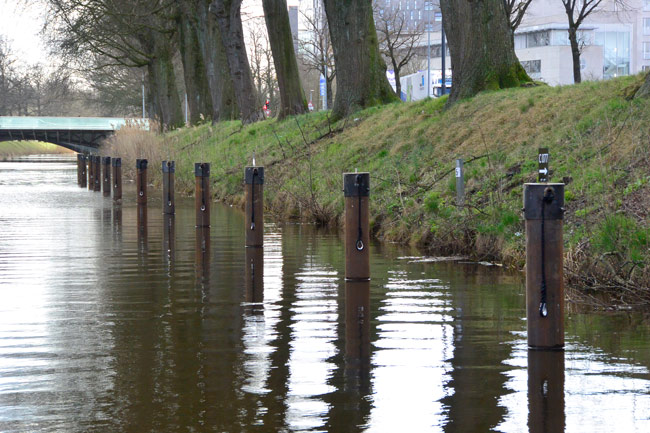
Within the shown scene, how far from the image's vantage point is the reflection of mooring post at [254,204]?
14877mm

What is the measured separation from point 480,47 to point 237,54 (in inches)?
711

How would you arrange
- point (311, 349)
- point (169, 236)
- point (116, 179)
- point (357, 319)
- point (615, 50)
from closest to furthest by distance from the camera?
1. point (311, 349)
2. point (357, 319)
3. point (169, 236)
4. point (116, 179)
5. point (615, 50)

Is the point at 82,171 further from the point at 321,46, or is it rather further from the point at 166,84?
the point at 321,46

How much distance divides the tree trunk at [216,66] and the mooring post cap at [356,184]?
100.0 ft

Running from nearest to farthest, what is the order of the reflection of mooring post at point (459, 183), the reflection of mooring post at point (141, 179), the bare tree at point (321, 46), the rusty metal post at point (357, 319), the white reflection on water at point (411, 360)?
the white reflection on water at point (411, 360) < the rusty metal post at point (357, 319) < the reflection of mooring post at point (459, 183) < the reflection of mooring post at point (141, 179) < the bare tree at point (321, 46)

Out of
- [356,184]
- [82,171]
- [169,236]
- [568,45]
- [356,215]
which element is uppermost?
[568,45]

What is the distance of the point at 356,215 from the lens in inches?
449

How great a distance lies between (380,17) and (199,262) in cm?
5001

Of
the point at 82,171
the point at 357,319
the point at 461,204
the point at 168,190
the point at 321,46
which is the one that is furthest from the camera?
the point at 321,46

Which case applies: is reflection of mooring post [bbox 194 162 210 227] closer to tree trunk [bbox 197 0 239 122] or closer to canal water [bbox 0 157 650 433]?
canal water [bbox 0 157 650 433]

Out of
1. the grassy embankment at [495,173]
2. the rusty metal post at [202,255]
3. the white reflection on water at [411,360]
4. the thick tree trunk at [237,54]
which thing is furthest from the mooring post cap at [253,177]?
the thick tree trunk at [237,54]

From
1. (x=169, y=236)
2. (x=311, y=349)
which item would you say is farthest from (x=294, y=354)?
(x=169, y=236)

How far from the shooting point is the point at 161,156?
3762cm

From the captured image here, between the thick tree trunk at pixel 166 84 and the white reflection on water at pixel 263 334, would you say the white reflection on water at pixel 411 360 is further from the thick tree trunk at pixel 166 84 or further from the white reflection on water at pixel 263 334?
the thick tree trunk at pixel 166 84
